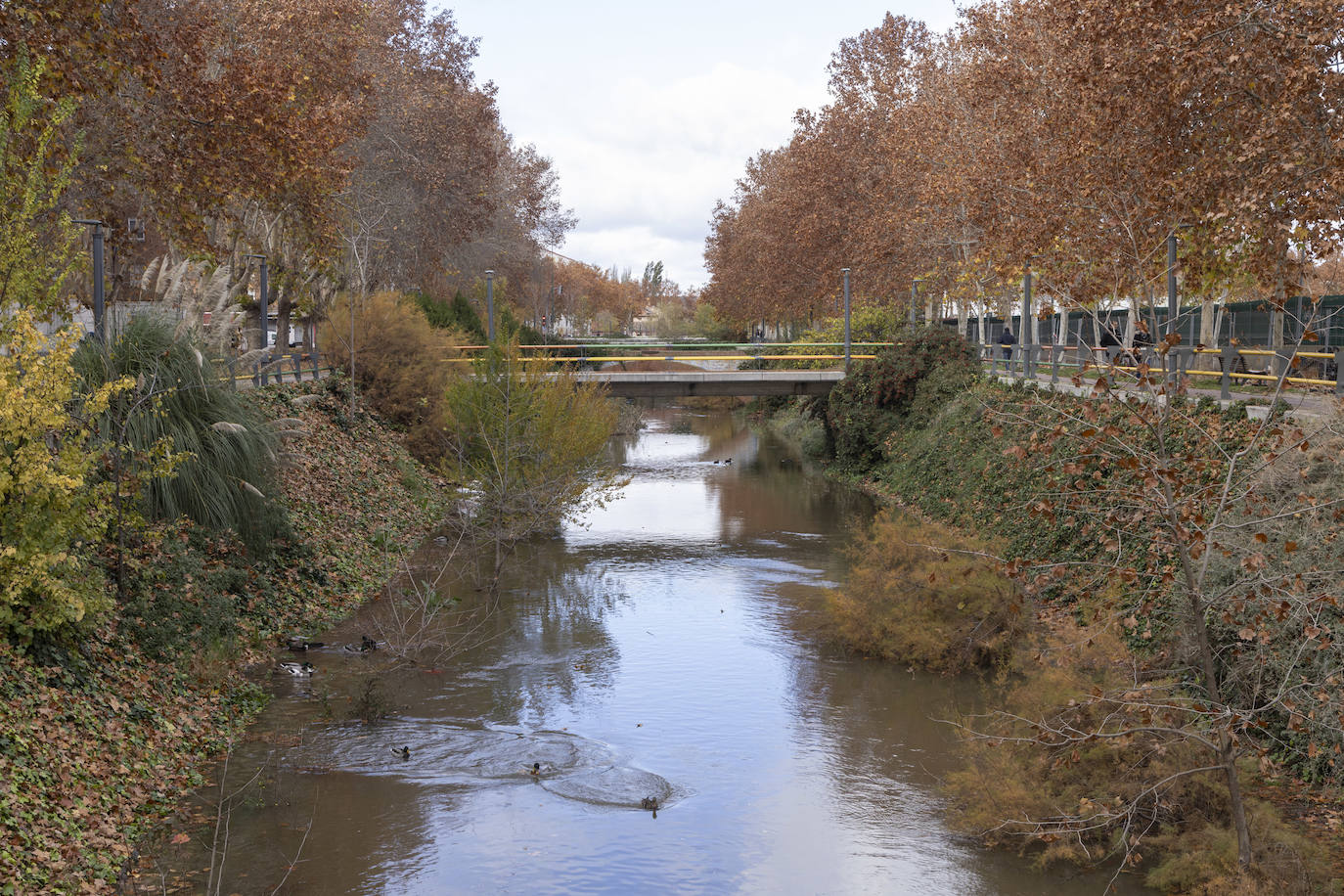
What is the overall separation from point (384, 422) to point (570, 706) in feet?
57.4

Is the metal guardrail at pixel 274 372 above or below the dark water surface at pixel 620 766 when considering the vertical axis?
above

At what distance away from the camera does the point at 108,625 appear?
13.0 m

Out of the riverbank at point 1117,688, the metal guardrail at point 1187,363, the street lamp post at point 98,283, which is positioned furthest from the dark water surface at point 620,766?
the metal guardrail at point 1187,363

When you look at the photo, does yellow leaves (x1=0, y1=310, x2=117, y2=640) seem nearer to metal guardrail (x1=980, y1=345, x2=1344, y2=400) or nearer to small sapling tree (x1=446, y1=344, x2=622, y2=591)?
small sapling tree (x1=446, y1=344, x2=622, y2=591)

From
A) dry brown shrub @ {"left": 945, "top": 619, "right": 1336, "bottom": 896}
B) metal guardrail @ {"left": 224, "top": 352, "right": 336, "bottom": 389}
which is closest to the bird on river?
metal guardrail @ {"left": 224, "top": 352, "right": 336, "bottom": 389}

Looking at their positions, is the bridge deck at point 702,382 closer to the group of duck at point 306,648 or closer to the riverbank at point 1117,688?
the riverbank at point 1117,688

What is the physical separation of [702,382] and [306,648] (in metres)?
21.6

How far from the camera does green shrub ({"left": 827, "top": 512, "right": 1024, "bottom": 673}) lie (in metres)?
16.9

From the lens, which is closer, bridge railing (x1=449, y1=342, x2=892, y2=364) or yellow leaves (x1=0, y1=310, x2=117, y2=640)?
yellow leaves (x1=0, y1=310, x2=117, y2=640)

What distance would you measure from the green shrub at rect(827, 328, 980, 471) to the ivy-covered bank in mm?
17710

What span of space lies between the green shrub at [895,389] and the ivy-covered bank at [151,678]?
17.7 m

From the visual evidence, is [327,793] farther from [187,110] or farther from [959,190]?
[959,190]

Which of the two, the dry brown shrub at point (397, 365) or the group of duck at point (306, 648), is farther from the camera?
the dry brown shrub at point (397, 365)

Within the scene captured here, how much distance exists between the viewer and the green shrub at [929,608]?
16.9 m
